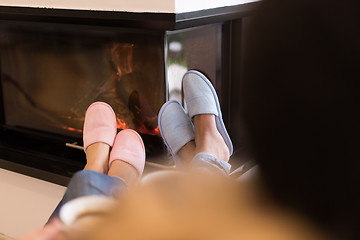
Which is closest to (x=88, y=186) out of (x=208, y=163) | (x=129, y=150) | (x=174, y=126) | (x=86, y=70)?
(x=208, y=163)

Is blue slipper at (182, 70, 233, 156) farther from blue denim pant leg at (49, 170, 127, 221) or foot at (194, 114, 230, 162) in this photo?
blue denim pant leg at (49, 170, 127, 221)

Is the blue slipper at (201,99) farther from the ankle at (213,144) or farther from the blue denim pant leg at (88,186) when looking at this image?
the blue denim pant leg at (88,186)

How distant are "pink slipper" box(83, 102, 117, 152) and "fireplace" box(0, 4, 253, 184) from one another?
0.44ft

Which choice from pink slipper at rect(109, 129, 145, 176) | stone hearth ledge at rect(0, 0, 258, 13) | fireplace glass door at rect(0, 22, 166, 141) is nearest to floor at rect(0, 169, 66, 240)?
fireplace glass door at rect(0, 22, 166, 141)

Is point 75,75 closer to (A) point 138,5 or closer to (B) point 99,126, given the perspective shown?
(B) point 99,126

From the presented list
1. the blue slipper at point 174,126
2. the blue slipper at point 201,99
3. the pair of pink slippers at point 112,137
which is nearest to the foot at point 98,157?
the pair of pink slippers at point 112,137

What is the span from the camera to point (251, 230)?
0.25 metres

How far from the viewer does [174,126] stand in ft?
4.29

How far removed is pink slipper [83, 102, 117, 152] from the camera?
Answer: 1.26m

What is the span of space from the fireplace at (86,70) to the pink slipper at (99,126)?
134 millimetres

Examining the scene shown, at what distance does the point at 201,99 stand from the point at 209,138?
155 mm

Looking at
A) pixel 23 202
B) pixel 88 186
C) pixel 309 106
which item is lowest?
pixel 23 202

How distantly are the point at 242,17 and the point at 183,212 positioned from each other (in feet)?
4.36

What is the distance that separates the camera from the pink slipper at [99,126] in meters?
1.26
